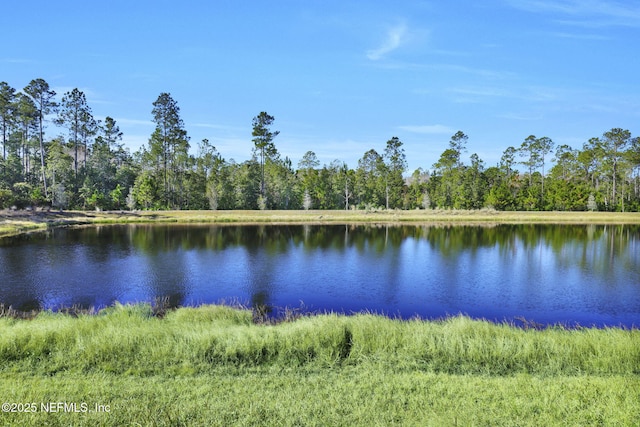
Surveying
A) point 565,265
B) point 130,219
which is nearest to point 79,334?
point 565,265

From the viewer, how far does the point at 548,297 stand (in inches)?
715

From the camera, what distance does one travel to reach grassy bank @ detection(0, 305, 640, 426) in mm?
6152

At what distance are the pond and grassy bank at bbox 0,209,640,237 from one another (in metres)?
20.5

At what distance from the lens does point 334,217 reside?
2689 inches

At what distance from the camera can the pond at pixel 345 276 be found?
16.7 meters

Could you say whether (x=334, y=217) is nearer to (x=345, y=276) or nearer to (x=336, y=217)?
(x=336, y=217)

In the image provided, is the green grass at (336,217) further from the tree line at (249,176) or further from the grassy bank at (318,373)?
the grassy bank at (318,373)

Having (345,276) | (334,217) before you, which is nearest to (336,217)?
(334,217)

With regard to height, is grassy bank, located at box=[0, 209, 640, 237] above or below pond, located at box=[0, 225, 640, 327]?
above

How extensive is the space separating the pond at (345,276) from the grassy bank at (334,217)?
2046 centimetres

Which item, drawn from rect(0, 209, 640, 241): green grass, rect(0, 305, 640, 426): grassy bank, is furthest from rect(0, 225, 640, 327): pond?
rect(0, 209, 640, 241): green grass

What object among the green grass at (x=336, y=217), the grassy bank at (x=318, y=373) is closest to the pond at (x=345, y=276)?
the grassy bank at (x=318, y=373)

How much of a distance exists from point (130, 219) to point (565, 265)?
5233 centimetres

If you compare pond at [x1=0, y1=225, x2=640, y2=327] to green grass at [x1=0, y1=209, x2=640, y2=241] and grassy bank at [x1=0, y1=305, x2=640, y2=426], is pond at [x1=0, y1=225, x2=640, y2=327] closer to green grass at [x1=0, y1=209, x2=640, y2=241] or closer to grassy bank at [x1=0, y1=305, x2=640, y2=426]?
grassy bank at [x1=0, y1=305, x2=640, y2=426]
